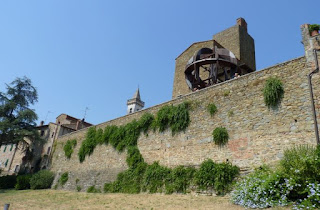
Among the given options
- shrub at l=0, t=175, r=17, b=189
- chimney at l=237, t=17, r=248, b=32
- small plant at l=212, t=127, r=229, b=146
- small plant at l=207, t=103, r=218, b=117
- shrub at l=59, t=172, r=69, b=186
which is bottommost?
shrub at l=0, t=175, r=17, b=189

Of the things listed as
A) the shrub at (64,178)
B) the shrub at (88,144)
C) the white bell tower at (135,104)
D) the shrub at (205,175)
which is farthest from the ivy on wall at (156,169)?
the white bell tower at (135,104)

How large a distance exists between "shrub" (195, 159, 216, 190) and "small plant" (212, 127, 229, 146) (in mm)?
1015

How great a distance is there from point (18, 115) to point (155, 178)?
21613mm

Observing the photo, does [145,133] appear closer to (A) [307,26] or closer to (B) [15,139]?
(A) [307,26]

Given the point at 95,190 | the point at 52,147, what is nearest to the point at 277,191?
the point at 95,190

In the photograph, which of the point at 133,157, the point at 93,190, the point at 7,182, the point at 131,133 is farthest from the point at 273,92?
the point at 7,182

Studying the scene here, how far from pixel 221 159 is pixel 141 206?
4.34 meters

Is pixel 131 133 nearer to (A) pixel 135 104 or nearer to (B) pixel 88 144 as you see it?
(B) pixel 88 144

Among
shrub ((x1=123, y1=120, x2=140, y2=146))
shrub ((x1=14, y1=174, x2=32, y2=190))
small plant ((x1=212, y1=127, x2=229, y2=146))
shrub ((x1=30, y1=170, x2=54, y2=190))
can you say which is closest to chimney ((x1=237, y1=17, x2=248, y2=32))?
shrub ((x1=123, y1=120, x2=140, y2=146))

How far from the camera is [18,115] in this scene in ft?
89.9

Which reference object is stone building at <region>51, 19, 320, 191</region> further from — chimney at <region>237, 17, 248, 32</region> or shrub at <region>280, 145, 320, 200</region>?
chimney at <region>237, 17, 248, 32</region>

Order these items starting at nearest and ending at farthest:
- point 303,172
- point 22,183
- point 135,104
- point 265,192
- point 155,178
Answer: point 303,172
point 265,192
point 155,178
point 22,183
point 135,104

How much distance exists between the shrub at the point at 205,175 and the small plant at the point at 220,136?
101 centimetres

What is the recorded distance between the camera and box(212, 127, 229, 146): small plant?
1154cm
